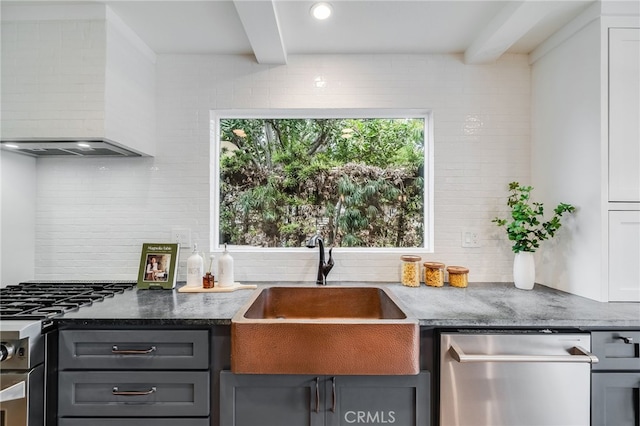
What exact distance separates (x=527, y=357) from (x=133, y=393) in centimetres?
153

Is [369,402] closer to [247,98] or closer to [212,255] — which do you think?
[212,255]

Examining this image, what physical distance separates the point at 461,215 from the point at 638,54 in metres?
1.12

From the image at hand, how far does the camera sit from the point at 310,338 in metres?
1.26

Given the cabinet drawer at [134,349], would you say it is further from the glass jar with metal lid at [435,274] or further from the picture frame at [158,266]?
the glass jar with metal lid at [435,274]

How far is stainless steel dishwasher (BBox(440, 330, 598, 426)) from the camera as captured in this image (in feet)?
4.18

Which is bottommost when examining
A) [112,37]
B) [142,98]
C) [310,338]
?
[310,338]

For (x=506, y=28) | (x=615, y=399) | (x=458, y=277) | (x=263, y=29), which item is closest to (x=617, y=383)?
(x=615, y=399)

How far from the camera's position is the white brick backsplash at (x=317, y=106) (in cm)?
207

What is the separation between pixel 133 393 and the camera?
4.27 feet

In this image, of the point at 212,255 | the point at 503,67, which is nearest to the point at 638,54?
the point at 503,67

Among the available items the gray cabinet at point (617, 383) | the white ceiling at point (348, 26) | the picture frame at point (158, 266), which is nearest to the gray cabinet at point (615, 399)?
the gray cabinet at point (617, 383)

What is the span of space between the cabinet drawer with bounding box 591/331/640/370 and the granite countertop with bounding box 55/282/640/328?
4cm

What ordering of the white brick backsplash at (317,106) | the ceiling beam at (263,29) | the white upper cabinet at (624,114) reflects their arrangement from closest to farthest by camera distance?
1. the ceiling beam at (263,29)
2. the white upper cabinet at (624,114)
3. the white brick backsplash at (317,106)

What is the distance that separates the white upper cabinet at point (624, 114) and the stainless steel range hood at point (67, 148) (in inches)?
96.9
